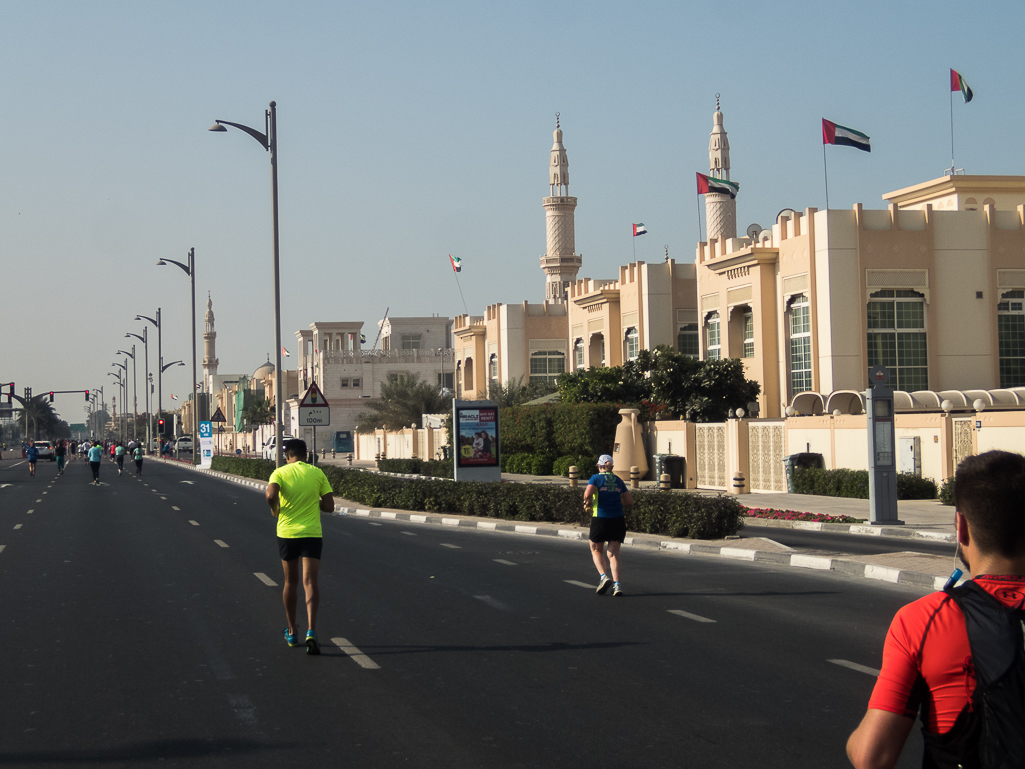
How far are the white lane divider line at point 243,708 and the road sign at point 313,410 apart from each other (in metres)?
20.5

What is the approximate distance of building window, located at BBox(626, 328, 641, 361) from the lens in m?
53.3

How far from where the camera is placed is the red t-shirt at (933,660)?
273 cm

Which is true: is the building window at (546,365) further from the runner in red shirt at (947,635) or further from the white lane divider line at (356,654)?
the runner in red shirt at (947,635)

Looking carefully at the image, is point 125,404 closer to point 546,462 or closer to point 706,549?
point 546,462

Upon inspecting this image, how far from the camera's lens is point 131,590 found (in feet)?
42.5

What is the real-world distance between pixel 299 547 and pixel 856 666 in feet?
15.0

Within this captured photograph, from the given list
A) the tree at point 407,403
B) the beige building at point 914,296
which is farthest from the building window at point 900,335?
the tree at point 407,403

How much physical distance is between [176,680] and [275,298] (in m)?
25.0

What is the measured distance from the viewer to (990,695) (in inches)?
102

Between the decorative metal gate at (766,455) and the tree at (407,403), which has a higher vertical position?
the tree at (407,403)

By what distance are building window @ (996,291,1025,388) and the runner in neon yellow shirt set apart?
34672mm

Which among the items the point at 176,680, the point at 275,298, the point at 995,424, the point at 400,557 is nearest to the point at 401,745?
the point at 176,680

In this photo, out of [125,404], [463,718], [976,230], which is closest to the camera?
[463,718]

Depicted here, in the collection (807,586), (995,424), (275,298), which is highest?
(275,298)
